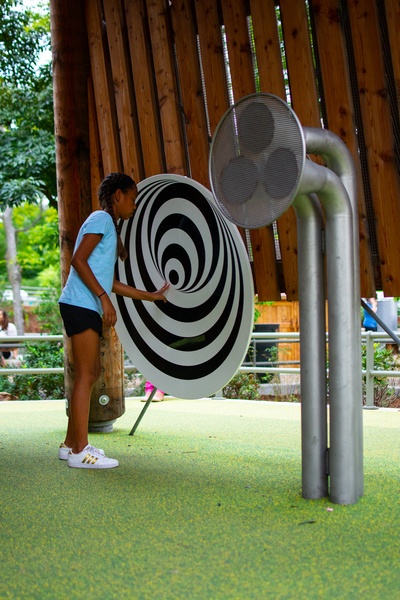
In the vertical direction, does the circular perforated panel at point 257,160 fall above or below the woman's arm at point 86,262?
above

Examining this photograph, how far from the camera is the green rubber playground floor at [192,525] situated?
2332mm

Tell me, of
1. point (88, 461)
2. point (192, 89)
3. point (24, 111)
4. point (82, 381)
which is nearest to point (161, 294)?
point (82, 381)

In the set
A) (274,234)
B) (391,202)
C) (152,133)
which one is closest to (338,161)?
(391,202)

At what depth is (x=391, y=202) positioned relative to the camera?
3.99 m

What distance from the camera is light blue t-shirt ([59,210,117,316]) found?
13.5 ft

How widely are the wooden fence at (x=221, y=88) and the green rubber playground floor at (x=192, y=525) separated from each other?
1190 mm

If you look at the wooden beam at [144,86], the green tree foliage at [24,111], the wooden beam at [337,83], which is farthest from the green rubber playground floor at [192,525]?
the green tree foliage at [24,111]

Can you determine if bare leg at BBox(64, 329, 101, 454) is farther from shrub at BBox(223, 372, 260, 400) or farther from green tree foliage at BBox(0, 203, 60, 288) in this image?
green tree foliage at BBox(0, 203, 60, 288)

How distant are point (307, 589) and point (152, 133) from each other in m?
3.51

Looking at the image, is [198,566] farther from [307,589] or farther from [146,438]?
[146,438]

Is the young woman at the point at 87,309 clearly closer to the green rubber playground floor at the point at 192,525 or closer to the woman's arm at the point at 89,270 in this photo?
the woman's arm at the point at 89,270

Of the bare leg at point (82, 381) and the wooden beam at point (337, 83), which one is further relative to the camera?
the bare leg at point (82, 381)

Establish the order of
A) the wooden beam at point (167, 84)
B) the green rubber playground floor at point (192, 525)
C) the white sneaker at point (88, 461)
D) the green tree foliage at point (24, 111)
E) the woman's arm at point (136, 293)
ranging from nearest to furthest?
1. the green rubber playground floor at point (192, 525)
2. the white sneaker at point (88, 461)
3. the woman's arm at point (136, 293)
4. the wooden beam at point (167, 84)
5. the green tree foliage at point (24, 111)

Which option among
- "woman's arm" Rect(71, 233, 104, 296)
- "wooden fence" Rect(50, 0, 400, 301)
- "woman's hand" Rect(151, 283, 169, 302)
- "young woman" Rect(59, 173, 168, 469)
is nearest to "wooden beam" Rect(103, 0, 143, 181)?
"wooden fence" Rect(50, 0, 400, 301)
